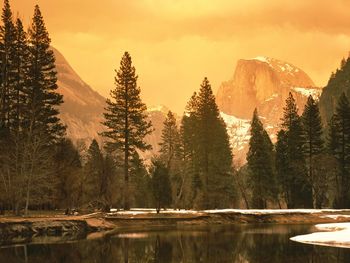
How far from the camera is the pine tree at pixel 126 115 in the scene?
202 feet

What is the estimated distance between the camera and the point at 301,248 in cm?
2617

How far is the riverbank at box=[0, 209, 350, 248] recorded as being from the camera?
1508 inches

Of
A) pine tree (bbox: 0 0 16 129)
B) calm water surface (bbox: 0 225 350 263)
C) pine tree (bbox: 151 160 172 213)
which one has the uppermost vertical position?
pine tree (bbox: 0 0 16 129)

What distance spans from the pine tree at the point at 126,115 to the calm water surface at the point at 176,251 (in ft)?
94.1

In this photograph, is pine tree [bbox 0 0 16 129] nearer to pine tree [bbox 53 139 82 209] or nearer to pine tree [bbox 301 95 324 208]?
pine tree [bbox 53 139 82 209]

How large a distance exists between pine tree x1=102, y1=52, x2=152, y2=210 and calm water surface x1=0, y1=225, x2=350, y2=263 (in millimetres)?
28695

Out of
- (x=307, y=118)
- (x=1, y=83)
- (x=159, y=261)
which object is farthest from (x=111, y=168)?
(x=159, y=261)

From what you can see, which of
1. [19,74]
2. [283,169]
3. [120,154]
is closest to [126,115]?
[120,154]

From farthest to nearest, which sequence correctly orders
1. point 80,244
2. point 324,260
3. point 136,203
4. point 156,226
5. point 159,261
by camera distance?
point 136,203
point 156,226
point 80,244
point 159,261
point 324,260

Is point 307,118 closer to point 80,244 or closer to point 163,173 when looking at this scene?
point 163,173

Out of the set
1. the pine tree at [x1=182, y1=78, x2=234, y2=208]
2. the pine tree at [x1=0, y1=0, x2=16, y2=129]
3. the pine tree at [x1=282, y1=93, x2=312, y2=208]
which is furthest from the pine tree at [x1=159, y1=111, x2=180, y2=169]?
the pine tree at [x1=0, y1=0, x2=16, y2=129]

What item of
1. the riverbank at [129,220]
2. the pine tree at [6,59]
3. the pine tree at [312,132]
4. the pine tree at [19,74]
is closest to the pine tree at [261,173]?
the pine tree at [312,132]

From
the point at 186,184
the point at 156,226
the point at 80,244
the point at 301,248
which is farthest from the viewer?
the point at 186,184

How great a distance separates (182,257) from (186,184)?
50.2 m
